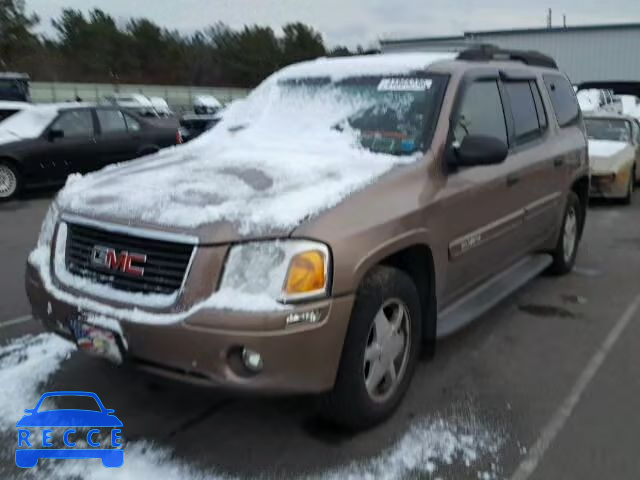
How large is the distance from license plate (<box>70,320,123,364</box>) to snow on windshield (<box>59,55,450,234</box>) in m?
0.53

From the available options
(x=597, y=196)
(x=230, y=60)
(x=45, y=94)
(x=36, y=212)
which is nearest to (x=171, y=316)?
(x=36, y=212)

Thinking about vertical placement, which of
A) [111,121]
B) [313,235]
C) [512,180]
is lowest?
[111,121]

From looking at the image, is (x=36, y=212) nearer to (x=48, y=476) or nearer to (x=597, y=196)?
(x=48, y=476)

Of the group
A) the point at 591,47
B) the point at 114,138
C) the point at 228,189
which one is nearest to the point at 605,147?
the point at 114,138

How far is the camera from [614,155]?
1070 centimetres

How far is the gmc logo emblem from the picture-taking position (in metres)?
3.13

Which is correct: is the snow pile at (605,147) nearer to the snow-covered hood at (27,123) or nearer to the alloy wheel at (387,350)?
the alloy wheel at (387,350)

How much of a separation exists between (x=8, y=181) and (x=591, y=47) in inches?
1245

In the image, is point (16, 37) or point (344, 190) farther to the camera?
point (16, 37)

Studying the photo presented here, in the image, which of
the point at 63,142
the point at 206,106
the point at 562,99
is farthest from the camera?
the point at 206,106

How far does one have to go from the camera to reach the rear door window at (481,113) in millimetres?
4262

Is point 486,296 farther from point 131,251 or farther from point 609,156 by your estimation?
point 609,156

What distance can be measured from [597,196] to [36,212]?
8433mm

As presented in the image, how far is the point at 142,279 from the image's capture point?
3.12 meters
